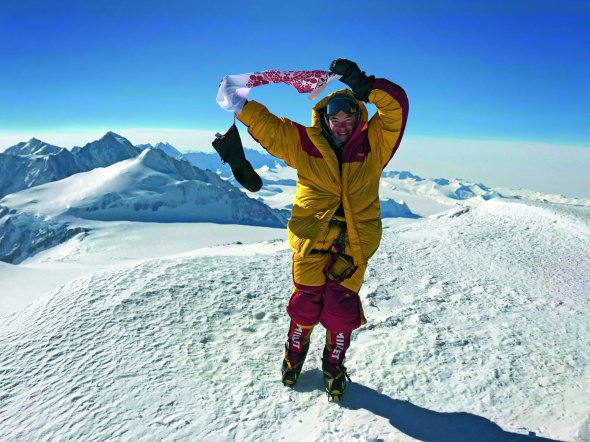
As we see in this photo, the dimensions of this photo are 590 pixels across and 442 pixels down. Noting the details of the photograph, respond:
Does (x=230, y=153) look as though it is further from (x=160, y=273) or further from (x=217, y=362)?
(x=160, y=273)

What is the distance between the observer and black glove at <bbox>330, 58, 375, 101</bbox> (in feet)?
10.9

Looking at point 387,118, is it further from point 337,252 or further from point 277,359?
point 277,359

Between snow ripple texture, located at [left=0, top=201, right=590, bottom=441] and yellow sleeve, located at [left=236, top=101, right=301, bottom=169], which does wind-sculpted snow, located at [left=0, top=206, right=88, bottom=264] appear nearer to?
snow ripple texture, located at [left=0, top=201, right=590, bottom=441]

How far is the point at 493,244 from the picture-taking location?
299 inches

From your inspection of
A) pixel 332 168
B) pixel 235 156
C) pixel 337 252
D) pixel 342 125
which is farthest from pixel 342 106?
pixel 337 252

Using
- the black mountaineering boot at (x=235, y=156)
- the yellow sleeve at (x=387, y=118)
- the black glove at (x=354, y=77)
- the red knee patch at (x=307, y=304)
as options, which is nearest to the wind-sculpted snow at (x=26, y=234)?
the black mountaineering boot at (x=235, y=156)

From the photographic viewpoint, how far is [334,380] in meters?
3.66

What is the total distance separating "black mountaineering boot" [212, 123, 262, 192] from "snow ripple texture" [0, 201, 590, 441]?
1.93 metres

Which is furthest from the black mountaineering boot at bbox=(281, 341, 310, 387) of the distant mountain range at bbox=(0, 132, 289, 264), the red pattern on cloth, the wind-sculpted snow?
the distant mountain range at bbox=(0, 132, 289, 264)

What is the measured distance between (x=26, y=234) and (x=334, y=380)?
13711 cm

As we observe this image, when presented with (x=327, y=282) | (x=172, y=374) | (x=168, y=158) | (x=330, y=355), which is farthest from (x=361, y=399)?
(x=168, y=158)

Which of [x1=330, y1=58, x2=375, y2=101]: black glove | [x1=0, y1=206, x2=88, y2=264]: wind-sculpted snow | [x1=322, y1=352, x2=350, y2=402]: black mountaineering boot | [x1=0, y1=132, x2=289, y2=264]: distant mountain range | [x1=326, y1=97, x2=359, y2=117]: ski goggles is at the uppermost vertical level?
[x1=330, y1=58, x2=375, y2=101]: black glove

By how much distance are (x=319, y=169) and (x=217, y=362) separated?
7.41ft

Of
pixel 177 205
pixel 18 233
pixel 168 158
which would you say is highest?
pixel 168 158
